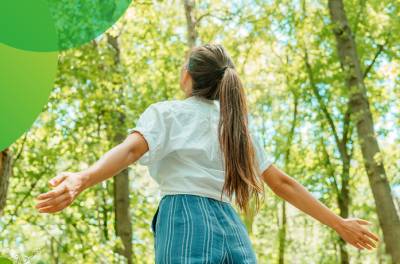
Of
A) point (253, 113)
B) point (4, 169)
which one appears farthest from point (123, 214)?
point (4, 169)

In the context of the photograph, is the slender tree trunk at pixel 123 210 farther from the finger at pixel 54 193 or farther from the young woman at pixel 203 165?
the finger at pixel 54 193

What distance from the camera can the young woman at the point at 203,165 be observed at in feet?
7.13

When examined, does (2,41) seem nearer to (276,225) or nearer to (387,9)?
(387,9)

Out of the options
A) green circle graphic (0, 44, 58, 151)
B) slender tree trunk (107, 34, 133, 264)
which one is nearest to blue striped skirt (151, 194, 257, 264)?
green circle graphic (0, 44, 58, 151)

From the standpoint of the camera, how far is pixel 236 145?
2369 mm

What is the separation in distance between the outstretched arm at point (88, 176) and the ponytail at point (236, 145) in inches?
12.9

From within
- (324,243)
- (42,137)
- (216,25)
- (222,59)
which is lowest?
(324,243)

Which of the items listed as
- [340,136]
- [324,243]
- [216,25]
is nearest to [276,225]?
[324,243]

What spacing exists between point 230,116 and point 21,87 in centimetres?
94

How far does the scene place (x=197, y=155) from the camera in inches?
91.7

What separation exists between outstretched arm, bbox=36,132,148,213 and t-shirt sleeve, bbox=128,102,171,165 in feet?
0.07

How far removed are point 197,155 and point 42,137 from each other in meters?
8.86

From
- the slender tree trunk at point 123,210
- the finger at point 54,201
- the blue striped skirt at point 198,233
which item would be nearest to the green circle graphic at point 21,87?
the blue striped skirt at point 198,233

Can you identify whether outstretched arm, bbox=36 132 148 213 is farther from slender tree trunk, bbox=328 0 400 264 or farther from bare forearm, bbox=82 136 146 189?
slender tree trunk, bbox=328 0 400 264
